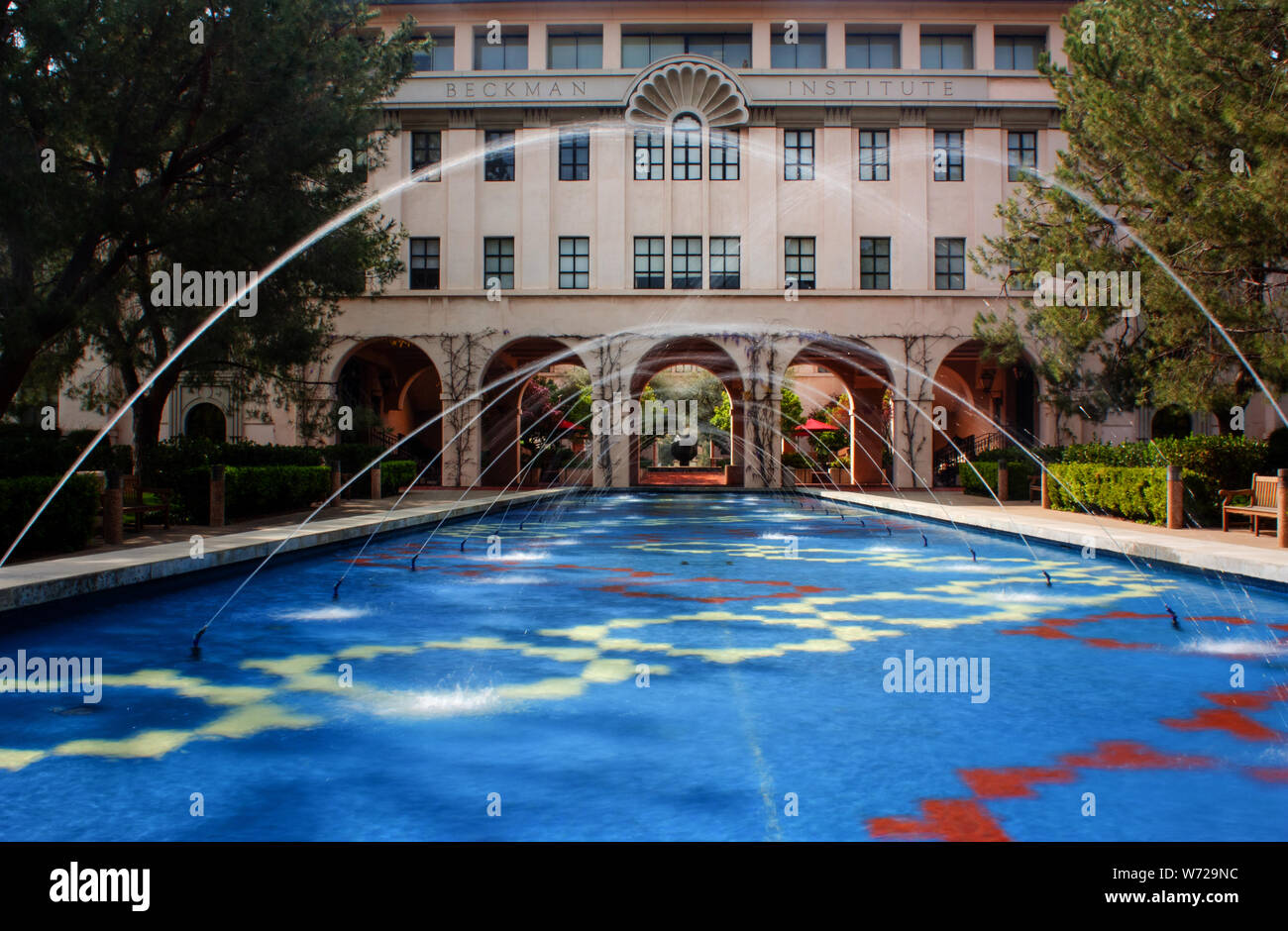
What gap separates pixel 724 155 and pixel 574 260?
5.70 m

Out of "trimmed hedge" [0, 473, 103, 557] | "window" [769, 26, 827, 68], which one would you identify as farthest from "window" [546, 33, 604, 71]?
"trimmed hedge" [0, 473, 103, 557]

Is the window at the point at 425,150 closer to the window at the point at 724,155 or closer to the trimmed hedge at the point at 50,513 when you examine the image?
the window at the point at 724,155

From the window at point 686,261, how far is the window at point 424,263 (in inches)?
292

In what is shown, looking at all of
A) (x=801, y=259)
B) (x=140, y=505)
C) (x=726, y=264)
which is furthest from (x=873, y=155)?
(x=140, y=505)

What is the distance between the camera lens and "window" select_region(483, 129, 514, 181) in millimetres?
30359

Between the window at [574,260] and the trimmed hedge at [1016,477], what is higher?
the window at [574,260]

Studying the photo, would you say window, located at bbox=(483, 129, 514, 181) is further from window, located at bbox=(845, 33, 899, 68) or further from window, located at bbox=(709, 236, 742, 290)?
window, located at bbox=(845, 33, 899, 68)

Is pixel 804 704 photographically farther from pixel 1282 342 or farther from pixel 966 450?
pixel 966 450

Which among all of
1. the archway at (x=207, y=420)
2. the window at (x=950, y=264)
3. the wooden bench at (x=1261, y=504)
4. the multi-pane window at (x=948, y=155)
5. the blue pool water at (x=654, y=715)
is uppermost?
the multi-pane window at (x=948, y=155)

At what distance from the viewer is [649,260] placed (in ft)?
101

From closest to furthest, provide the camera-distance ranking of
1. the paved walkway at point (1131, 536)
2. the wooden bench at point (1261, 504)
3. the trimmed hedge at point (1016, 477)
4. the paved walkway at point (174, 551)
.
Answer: the paved walkway at point (174, 551) → the paved walkway at point (1131, 536) → the wooden bench at point (1261, 504) → the trimmed hedge at point (1016, 477)

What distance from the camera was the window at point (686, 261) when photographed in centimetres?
3058

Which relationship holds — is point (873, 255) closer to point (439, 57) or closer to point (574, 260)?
point (574, 260)

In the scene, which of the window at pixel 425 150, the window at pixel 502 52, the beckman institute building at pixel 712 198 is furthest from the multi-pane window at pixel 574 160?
the window at pixel 425 150
